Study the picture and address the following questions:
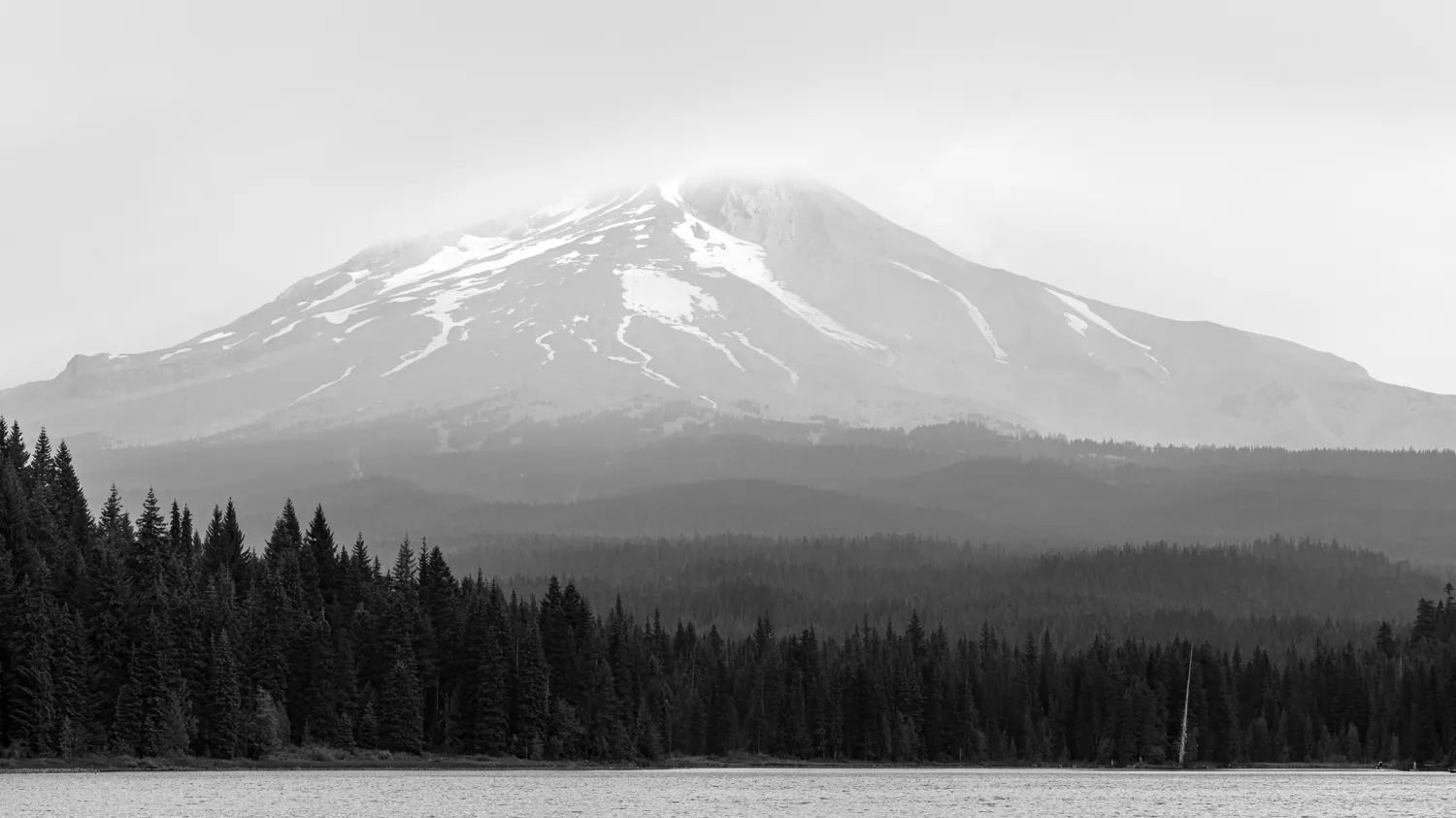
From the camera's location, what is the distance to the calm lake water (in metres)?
114

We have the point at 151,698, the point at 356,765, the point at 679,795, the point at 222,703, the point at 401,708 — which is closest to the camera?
the point at 679,795

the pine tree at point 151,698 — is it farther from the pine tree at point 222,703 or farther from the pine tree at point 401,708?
the pine tree at point 401,708

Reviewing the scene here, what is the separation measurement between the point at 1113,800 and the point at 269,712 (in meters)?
63.0

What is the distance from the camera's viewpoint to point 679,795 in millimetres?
137000

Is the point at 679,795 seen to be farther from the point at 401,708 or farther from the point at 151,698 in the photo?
the point at 151,698

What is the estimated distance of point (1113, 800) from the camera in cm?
13888

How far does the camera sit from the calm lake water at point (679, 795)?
11356cm

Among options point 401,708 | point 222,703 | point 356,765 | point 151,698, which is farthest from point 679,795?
point 151,698

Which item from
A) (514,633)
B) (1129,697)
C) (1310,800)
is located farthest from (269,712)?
(1129,697)

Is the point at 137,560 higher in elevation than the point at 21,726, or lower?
higher

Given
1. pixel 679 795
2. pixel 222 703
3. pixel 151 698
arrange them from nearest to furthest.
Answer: pixel 679 795
pixel 151 698
pixel 222 703

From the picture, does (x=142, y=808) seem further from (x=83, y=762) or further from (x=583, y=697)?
(x=583, y=697)

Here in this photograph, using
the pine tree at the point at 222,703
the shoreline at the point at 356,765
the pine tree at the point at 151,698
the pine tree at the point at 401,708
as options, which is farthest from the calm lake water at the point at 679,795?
the pine tree at the point at 401,708

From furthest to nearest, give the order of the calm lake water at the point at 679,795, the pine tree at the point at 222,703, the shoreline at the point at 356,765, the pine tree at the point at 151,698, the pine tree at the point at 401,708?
1. the pine tree at the point at 401,708
2. the pine tree at the point at 222,703
3. the pine tree at the point at 151,698
4. the shoreline at the point at 356,765
5. the calm lake water at the point at 679,795
